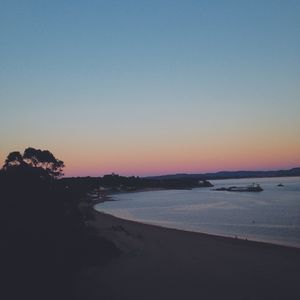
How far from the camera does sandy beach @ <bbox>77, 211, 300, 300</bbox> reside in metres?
13.1

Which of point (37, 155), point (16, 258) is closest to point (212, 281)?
point (16, 258)

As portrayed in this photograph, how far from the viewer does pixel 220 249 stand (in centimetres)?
2178

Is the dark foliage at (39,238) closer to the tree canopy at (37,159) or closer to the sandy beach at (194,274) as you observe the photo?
the sandy beach at (194,274)

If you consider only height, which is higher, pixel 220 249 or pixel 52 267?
pixel 52 267

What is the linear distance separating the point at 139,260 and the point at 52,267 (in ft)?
22.8

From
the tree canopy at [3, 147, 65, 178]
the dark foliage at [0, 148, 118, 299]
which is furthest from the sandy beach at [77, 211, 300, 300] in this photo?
the tree canopy at [3, 147, 65, 178]

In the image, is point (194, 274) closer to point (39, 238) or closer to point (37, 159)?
point (39, 238)

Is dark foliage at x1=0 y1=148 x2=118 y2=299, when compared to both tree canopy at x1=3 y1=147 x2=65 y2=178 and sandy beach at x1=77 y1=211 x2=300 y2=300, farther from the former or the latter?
tree canopy at x1=3 y1=147 x2=65 y2=178

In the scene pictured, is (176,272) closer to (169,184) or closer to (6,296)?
(6,296)

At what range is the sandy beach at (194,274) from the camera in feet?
43.0

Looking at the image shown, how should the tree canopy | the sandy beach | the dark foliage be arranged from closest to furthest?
1. the dark foliage
2. the sandy beach
3. the tree canopy

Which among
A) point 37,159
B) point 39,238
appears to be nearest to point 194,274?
point 39,238

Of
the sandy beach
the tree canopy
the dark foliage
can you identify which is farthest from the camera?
the tree canopy

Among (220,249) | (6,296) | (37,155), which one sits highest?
(37,155)
